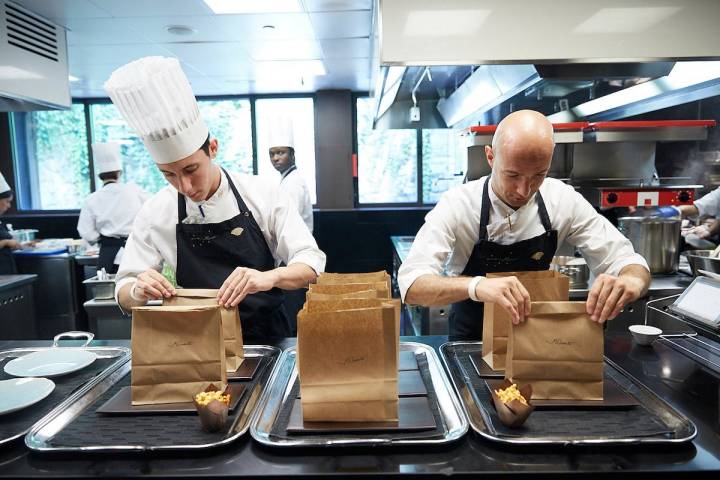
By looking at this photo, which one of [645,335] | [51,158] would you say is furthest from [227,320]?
[51,158]

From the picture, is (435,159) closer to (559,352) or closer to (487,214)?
(487,214)

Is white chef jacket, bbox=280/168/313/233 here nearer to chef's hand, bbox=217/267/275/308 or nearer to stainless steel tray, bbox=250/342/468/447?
chef's hand, bbox=217/267/275/308

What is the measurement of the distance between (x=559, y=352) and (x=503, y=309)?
0.18 meters

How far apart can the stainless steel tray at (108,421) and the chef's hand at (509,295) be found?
61 centimetres

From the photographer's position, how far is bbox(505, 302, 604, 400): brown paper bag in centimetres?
110

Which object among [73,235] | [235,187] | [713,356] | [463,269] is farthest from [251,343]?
[73,235]

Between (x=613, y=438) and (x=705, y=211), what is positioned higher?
(x=705, y=211)

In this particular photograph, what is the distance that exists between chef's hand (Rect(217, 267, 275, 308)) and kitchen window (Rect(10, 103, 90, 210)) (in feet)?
21.5

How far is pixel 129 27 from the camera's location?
3811 millimetres

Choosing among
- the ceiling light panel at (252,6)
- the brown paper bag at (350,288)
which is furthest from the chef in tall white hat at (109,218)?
the brown paper bag at (350,288)

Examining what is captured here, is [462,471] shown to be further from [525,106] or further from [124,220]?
[124,220]

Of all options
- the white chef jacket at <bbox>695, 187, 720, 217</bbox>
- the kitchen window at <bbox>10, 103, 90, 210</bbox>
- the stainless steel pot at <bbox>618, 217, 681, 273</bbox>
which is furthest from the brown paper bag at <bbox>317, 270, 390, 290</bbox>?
the kitchen window at <bbox>10, 103, 90, 210</bbox>

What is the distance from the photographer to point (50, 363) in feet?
4.54

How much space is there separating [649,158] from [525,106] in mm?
1211
